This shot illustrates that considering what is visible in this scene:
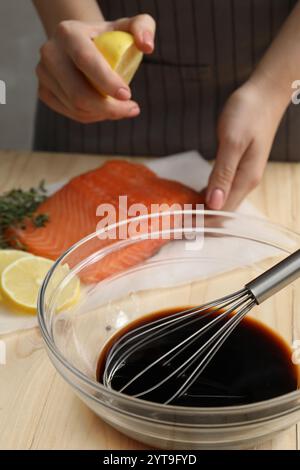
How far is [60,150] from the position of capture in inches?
63.9

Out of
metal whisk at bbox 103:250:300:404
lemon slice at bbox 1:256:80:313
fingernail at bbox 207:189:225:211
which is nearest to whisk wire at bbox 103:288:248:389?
metal whisk at bbox 103:250:300:404

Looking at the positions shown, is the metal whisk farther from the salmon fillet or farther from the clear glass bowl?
the salmon fillet

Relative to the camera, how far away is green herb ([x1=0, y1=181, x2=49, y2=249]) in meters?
1.30

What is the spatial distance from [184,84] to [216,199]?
0.30 meters

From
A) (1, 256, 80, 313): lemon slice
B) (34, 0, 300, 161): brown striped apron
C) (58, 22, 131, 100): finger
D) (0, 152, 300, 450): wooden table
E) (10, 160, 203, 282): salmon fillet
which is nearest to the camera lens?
(0, 152, 300, 450): wooden table

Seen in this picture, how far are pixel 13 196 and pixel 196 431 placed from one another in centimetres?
71

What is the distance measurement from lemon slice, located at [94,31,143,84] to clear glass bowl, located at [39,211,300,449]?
0.28 m

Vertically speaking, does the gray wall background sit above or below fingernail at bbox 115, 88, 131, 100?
below

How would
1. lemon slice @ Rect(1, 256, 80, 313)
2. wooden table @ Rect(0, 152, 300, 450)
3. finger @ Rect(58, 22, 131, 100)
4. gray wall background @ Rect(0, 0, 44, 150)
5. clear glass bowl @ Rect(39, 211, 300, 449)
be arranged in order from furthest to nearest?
gray wall background @ Rect(0, 0, 44, 150) < finger @ Rect(58, 22, 131, 100) < lemon slice @ Rect(1, 256, 80, 313) < wooden table @ Rect(0, 152, 300, 450) < clear glass bowl @ Rect(39, 211, 300, 449)

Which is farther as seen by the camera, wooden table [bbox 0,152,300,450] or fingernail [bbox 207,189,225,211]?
fingernail [bbox 207,189,225,211]

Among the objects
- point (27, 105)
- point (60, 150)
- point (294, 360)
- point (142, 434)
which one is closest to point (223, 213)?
point (294, 360)

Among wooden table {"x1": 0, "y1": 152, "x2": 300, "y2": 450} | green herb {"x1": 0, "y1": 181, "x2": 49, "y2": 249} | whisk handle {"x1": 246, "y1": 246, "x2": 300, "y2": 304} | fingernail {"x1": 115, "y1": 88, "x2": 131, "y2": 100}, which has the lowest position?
wooden table {"x1": 0, "y1": 152, "x2": 300, "y2": 450}

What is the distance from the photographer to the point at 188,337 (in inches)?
35.9

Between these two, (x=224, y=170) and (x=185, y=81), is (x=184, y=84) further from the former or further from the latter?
(x=224, y=170)
